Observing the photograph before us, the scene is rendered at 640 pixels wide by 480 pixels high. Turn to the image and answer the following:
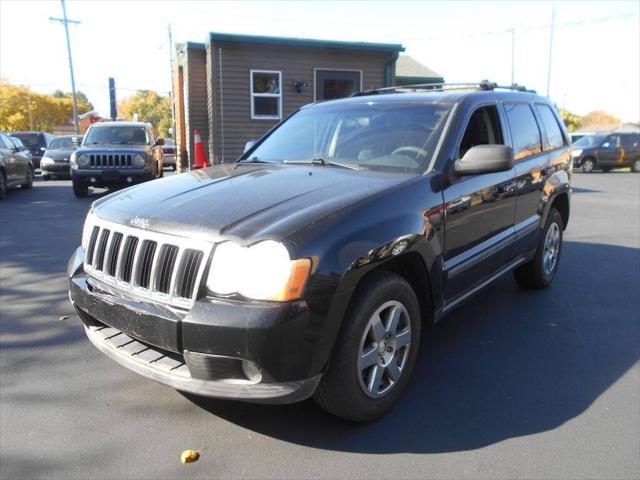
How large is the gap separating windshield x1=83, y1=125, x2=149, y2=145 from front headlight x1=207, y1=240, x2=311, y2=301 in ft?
35.8

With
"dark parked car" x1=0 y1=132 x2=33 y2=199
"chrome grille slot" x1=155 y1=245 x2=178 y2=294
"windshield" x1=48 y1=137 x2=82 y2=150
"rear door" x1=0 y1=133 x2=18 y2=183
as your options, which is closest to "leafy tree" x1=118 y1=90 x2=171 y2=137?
"windshield" x1=48 y1=137 x2=82 y2=150

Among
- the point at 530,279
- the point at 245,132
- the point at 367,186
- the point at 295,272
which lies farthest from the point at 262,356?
the point at 245,132

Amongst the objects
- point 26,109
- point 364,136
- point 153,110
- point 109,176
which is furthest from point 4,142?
point 153,110

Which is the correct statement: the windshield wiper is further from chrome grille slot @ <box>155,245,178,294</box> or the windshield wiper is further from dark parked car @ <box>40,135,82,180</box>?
dark parked car @ <box>40,135,82,180</box>

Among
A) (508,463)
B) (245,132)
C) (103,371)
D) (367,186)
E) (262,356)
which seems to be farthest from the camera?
(245,132)

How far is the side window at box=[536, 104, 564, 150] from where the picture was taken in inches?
198

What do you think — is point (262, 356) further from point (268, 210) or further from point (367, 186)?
point (367, 186)

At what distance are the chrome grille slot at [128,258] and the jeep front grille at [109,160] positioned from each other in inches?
366

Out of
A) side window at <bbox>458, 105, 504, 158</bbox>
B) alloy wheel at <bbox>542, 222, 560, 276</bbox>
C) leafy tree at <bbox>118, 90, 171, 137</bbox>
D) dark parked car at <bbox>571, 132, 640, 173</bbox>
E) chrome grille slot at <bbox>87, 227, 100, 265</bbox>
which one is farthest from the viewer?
leafy tree at <bbox>118, 90, 171, 137</bbox>

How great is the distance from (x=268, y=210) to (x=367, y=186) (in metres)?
0.65

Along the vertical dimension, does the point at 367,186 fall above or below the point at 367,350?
above

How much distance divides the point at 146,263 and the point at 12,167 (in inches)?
474

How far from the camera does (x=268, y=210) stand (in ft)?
8.61

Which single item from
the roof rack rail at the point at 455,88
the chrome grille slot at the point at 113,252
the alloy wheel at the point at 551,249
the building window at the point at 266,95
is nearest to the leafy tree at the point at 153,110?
the building window at the point at 266,95
